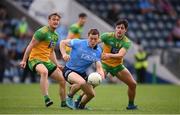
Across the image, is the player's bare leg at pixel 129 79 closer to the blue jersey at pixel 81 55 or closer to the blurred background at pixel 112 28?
the blue jersey at pixel 81 55

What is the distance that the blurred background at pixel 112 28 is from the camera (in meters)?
31.7

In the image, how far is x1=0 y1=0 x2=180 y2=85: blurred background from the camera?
3167 cm

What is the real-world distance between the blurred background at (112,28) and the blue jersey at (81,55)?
14486 millimetres

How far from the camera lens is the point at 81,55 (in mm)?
15578

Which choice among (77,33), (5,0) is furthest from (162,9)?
(77,33)

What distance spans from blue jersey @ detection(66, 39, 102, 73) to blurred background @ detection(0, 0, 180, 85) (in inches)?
570

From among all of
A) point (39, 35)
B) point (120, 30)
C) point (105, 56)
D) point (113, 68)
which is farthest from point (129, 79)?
point (39, 35)

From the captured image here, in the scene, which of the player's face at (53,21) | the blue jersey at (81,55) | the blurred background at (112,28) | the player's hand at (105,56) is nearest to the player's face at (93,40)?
the blue jersey at (81,55)

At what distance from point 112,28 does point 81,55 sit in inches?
756

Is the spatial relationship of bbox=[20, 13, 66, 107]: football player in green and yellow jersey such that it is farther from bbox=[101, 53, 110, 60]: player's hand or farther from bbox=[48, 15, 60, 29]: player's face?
bbox=[101, 53, 110, 60]: player's hand

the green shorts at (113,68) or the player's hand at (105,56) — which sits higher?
the player's hand at (105,56)

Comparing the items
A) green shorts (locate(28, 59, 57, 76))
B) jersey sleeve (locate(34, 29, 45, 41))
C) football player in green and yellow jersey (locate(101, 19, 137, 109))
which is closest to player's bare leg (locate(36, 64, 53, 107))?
green shorts (locate(28, 59, 57, 76))

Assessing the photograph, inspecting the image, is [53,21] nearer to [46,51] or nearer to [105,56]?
[46,51]

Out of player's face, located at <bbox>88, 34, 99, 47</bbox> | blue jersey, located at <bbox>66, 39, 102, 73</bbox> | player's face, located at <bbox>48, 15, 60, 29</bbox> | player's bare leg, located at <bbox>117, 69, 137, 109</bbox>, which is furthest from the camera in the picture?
player's bare leg, located at <bbox>117, 69, 137, 109</bbox>
